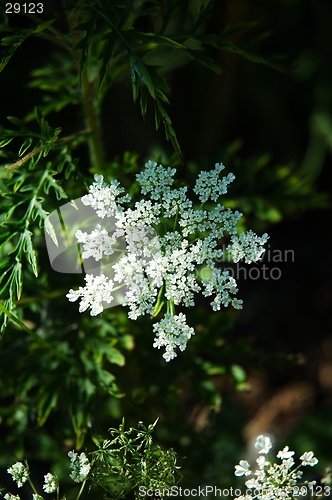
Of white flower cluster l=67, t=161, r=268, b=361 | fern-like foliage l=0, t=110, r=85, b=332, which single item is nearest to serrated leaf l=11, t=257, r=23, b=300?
fern-like foliage l=0, t=110, r=85, b=332

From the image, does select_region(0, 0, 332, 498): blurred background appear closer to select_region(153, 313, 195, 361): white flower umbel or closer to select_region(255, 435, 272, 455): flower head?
select_region(255, 435, 272, 455): flower head

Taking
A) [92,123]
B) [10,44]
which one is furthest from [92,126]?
[10,44]

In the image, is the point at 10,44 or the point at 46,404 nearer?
the point at 10,44

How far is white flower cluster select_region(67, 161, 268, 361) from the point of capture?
3.15ft

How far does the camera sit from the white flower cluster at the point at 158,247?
3.15 ft

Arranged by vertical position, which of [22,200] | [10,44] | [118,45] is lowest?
[22,200]

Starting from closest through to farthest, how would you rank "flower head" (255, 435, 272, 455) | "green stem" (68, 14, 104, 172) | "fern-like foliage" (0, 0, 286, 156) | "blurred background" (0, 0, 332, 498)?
"fern-like foliage" (0, 0, 286, 156) → "flower head" (255, 435, 272, 455) → "green stem" (68, 14, 104, 172) → "blurred background" (0, 0, 332, 498)

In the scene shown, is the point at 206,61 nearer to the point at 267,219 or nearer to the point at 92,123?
the point at 92,123

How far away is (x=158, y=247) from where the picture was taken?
988 millimetres

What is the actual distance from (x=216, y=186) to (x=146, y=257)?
0.75ft

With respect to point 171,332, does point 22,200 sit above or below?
above

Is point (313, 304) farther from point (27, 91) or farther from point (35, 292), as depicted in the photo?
point (27, 91)

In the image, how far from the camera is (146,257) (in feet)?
3.25

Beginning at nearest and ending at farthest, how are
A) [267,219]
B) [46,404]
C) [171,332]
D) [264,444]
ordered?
[171,332], [264,444], [46,404], [267,219]
